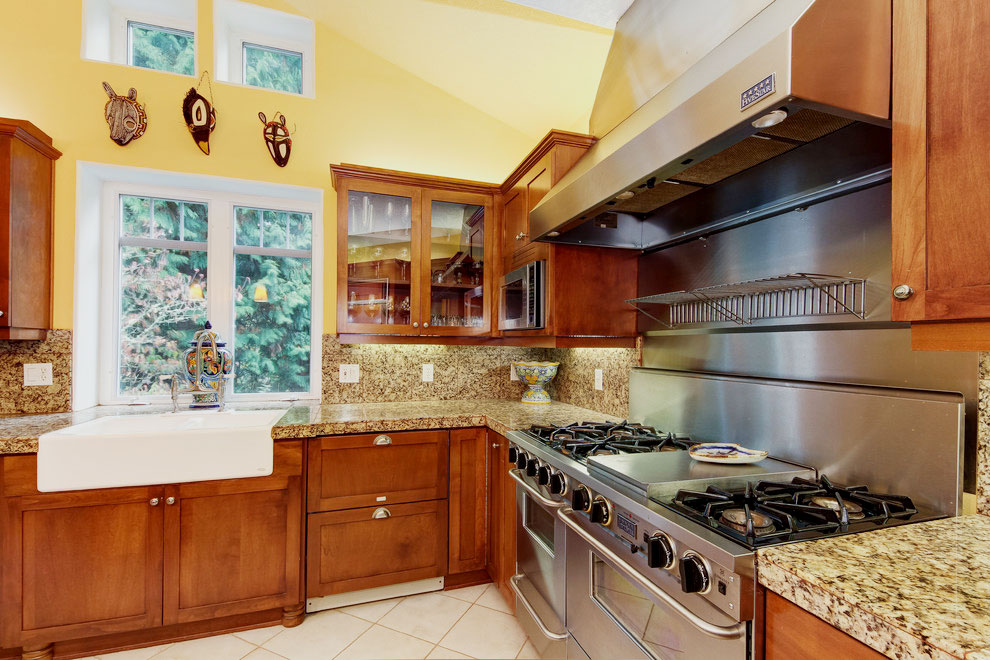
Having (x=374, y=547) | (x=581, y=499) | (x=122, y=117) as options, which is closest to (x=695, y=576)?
(x=581, y=499)

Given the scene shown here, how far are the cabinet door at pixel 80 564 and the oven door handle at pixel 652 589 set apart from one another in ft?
5.45

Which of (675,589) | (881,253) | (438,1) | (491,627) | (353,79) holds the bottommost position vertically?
(491,627)

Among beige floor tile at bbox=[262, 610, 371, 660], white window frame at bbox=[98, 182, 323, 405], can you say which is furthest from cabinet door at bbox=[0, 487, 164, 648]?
white window frame at bbox=[98, 182, 323, 405]

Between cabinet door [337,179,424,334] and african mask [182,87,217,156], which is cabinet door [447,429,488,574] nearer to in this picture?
cabinet door [337,179,424,334]

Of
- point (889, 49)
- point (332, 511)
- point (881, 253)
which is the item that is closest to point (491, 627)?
point (332, 511)

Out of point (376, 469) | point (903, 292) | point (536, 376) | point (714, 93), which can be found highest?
point (714, 93)

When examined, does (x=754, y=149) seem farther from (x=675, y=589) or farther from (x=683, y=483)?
(x=675, y=589)

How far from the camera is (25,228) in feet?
6.88

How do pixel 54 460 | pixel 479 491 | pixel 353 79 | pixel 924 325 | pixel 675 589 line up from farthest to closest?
pixel 353 79
pixel 479 491
pixel 54 460
pixel 675 589
pixel 924 325

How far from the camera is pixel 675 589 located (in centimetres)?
102

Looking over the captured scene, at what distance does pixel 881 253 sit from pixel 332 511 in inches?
87.3

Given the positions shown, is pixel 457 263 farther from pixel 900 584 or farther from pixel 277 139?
pixel 900 584

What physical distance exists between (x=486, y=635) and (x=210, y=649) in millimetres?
1131

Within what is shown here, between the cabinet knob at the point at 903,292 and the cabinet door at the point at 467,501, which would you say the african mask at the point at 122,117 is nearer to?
the cabinet door at the point at 467,501
